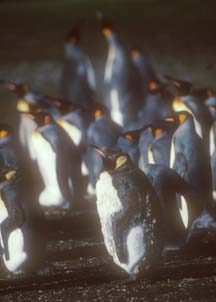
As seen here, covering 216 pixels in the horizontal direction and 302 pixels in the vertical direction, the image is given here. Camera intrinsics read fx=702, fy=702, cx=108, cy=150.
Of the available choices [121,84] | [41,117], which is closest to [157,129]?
[41,117]

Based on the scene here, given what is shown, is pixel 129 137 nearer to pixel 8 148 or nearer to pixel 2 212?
pixel 8 148

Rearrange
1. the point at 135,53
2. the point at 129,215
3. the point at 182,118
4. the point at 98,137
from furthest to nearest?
the point at 135,53 → the point at 98,137 → the point at 182,118 → the point at 129,215

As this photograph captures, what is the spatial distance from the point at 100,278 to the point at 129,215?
0.50 metres

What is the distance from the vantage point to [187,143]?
6133 millimetres

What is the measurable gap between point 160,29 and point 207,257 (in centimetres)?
1127

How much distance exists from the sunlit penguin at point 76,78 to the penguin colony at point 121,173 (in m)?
0.92

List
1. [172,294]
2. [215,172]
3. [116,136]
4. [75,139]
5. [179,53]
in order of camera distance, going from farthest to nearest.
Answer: [179,53] → [75,139] → [116,136] → [215,172] → [172,294]

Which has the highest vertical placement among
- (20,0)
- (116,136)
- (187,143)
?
(187,143)

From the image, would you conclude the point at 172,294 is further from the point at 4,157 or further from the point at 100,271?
the point at 4,157

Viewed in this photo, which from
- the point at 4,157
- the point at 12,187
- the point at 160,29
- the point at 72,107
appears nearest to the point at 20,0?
the point at 160,29

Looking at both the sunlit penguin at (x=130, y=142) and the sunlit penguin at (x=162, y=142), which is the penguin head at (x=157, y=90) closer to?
the sunlit penguin at (x=130, y=142)

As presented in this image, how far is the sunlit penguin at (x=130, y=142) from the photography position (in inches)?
280

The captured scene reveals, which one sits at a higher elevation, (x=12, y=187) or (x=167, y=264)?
(x=12, y=187)

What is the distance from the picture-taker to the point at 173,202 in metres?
5.42
